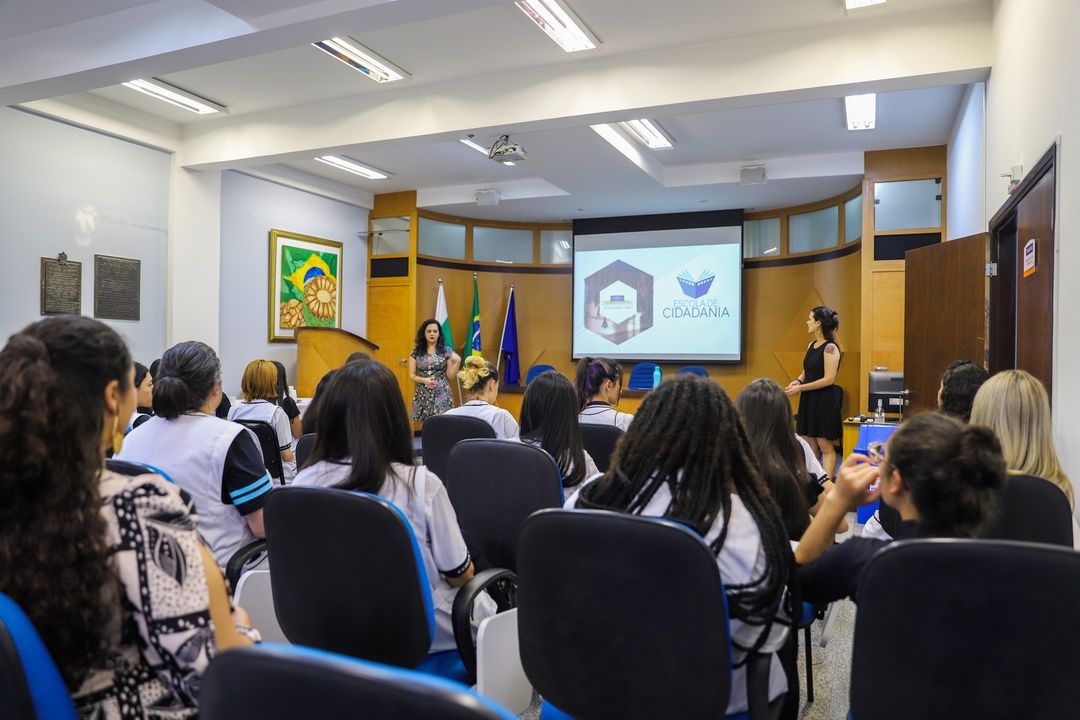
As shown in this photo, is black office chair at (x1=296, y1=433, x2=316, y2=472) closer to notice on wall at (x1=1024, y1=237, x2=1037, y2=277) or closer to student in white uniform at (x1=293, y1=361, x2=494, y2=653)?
student in white uniform at (x1=293, y1=361, x2=494, y2=653)

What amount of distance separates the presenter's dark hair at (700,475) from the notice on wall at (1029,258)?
94.6 inches

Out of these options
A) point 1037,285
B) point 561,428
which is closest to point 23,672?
point 561,428

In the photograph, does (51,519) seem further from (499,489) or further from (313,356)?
(313,356)

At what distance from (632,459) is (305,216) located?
733 cm

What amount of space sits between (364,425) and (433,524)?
308mm

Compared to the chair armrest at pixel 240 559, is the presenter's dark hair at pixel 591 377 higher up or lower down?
higher up

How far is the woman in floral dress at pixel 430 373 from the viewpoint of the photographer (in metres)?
7.15

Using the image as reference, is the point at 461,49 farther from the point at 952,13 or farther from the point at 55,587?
the point at 55,587

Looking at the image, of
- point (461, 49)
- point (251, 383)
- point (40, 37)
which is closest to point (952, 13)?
point (461, 49)

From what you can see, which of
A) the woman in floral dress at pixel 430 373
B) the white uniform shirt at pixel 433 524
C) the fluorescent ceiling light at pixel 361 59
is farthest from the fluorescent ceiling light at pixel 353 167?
the white uniform shirt at pixel 433 524

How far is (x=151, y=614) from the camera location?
0.95m

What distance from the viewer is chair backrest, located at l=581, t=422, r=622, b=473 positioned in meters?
3.46

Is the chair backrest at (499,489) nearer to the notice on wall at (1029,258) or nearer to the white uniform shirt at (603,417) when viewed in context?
the white uniform shirt at (603,417)

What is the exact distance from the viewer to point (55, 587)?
2.99 feet
